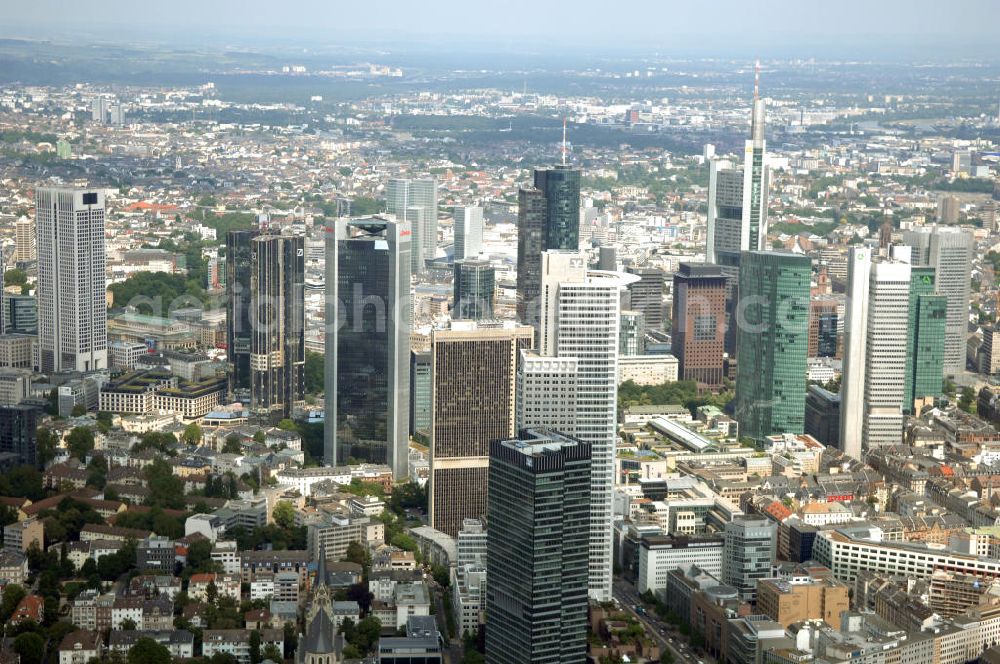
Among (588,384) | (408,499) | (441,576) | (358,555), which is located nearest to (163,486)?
(408,499)

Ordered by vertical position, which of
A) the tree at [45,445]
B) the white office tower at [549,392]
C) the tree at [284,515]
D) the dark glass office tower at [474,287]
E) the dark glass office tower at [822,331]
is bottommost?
the tree at [284,515]

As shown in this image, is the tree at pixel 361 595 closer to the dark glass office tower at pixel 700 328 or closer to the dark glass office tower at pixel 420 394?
the dark glass office tower at pixel 420 394

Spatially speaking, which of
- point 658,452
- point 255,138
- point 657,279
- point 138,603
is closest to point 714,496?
point 658,452

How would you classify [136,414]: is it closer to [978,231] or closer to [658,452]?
[658,452]

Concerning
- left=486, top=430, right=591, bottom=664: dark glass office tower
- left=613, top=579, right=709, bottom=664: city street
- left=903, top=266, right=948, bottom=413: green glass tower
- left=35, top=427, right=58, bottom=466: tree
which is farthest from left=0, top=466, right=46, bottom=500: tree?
left=903, top=266, right=948, bottom=413: green glass tower

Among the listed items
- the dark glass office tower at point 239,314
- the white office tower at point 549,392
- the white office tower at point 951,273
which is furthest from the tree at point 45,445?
the white office tower at point 951,273

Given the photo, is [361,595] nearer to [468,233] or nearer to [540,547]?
[540,547]

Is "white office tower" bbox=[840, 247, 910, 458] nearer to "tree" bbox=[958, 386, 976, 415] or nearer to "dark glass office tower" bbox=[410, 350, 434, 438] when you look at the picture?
"tree" bbox=[958, 386, 976, 415]
